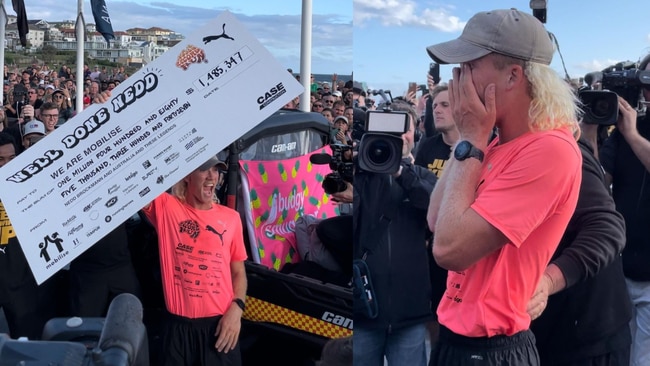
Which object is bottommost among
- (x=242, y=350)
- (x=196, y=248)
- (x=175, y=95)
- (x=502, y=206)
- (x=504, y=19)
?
(x=242, y=350)

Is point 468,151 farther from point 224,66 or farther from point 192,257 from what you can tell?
point 192,257

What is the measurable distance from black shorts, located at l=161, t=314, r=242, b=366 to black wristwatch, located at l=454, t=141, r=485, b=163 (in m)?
2.01

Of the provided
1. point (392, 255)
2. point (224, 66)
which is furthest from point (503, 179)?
point (224, 66)

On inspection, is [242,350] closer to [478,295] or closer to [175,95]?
[175,95]

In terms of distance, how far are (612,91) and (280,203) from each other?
6.89 ft

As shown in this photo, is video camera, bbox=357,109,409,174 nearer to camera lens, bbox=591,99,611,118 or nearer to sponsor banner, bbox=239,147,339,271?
camera lens, bbox=591,99,611,118

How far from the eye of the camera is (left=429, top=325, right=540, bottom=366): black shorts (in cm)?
162

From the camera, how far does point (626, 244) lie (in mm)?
2090

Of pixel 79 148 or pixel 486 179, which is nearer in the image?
pixel 486 179

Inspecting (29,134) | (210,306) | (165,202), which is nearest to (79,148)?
(165,202)

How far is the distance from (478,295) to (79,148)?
1.63 meters

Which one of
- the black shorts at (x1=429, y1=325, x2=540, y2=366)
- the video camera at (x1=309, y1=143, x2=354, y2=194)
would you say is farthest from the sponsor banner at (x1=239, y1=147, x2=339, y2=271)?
the black shorts at (x1=429, y1=325, x2=540, y2=366)

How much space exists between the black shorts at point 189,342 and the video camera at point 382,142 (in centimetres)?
168

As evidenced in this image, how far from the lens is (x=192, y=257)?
3.27 meters
